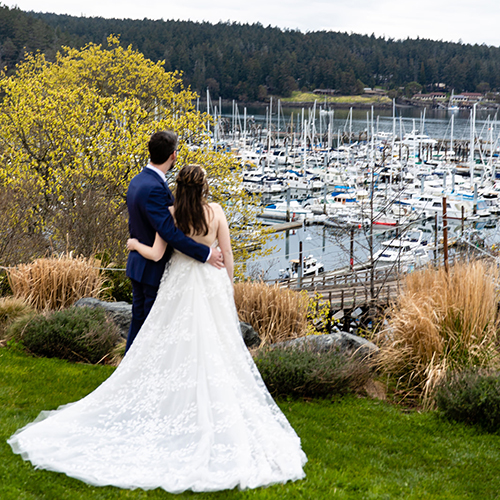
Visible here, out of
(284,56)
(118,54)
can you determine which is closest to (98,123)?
(118,54)

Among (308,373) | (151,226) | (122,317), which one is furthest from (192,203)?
(122,317)

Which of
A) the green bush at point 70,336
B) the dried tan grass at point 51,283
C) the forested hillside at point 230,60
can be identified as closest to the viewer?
the green bush at point 70,336

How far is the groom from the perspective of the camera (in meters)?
4.74

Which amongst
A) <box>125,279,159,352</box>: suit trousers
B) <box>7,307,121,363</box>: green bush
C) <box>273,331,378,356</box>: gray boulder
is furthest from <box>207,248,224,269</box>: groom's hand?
<box>7,307,121,363</box>: green bush

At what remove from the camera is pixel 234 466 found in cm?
421

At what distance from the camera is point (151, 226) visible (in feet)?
16.2

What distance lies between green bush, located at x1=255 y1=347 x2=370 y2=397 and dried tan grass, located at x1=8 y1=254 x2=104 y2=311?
3.42m

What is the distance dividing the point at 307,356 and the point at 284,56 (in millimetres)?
192069

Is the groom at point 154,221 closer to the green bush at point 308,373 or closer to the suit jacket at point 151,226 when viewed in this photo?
the suit jacket at point 151,226

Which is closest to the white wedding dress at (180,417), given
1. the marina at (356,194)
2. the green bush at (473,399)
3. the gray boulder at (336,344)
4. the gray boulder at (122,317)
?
the green bush at (473,399)

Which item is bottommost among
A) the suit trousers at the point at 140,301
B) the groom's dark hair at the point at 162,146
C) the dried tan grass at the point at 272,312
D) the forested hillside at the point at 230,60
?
the dried tan grass at the point at 272,312

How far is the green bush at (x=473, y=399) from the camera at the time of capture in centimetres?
581

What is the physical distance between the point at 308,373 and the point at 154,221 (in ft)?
8.52

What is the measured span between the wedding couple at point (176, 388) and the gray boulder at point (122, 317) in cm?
320
